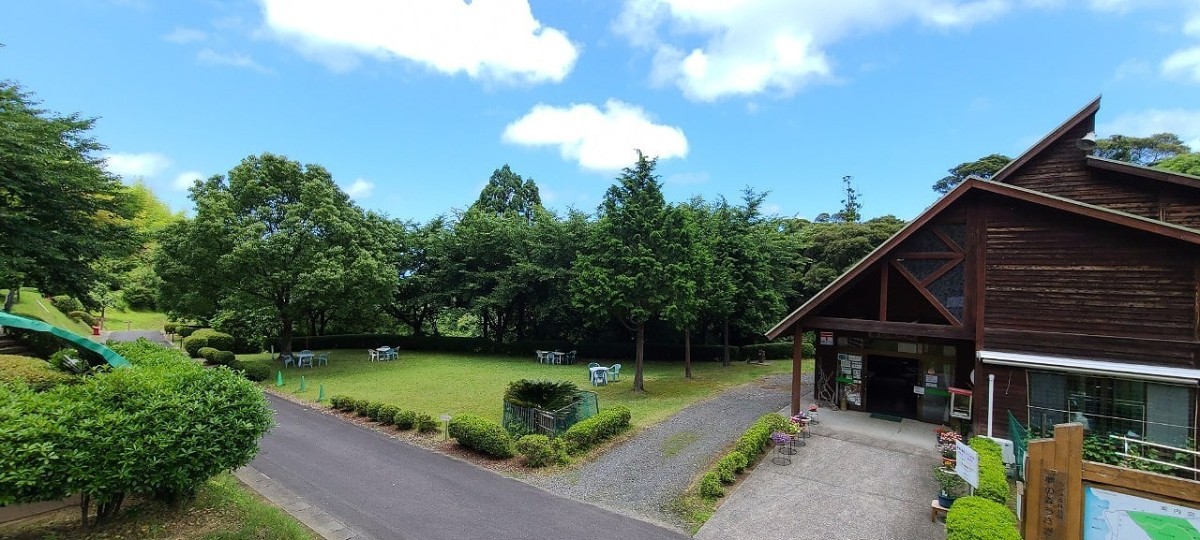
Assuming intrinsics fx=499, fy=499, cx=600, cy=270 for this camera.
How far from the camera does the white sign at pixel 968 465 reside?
7.36 meters

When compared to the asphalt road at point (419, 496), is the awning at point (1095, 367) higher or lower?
higher

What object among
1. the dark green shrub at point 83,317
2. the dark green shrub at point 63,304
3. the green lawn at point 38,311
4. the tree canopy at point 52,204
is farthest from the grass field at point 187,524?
the dark green shrub at point 63,304

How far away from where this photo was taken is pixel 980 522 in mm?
6195

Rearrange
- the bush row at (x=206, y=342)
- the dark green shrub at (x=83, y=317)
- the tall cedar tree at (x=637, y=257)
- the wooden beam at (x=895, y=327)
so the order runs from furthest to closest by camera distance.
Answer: the dark green shrub at (x=83, y=317)
the bush row at (x=206, y=342)
the tall cedar tree at (x=637, y=257)
the wooden beam at (x=895, y=327)

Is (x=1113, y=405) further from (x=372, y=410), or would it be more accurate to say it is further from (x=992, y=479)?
(x=372, y=410)

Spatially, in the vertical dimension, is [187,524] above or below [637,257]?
below

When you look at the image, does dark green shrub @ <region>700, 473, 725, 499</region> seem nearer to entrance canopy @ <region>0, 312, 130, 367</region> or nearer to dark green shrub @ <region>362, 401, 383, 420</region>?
dark green shrub @ <region>362, 401, 383, 420</region>

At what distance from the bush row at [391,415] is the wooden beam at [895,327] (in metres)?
10.5

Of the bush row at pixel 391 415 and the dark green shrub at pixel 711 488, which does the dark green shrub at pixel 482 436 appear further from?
the dark green shrub at pixel 711 488

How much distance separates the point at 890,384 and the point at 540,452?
11.4m

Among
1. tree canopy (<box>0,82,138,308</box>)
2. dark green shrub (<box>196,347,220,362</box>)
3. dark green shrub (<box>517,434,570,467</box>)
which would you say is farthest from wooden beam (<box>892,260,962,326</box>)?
dark green shrub (<box>196,347,220,362</box>)

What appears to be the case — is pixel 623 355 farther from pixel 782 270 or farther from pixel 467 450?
pixel 467 450

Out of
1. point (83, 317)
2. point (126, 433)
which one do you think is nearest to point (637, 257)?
point (126, 433)

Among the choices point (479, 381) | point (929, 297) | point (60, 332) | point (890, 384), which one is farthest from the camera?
point (479, 381)
